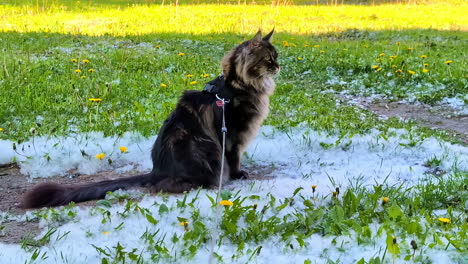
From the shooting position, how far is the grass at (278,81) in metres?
2.84

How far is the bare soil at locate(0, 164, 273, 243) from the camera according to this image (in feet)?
9.75

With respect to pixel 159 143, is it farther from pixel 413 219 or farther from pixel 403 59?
pixel 403 59

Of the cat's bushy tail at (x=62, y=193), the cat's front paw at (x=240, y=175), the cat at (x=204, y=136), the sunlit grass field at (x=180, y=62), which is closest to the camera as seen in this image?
the cat's bushy tail at (x=62, y=193)

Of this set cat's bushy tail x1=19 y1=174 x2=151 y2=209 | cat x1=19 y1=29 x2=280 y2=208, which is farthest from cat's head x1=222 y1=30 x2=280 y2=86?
cat's bushy tail x1=19 y1=174 x2=151 y2=209

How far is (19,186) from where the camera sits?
4094 mm

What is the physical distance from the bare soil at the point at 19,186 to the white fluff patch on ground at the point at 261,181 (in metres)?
0.10

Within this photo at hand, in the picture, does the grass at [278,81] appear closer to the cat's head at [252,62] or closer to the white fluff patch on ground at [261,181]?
the white fluff patch on ground at [261,181]

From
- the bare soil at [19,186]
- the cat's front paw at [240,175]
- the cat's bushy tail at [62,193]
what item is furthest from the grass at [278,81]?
the cat's front paw at [240,175]

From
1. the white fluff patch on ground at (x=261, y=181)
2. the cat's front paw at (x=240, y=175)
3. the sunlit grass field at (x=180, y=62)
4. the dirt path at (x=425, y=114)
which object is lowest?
the cat's front paw at (x=240, y=175)

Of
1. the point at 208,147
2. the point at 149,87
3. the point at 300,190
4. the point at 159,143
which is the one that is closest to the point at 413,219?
the point at 300,190

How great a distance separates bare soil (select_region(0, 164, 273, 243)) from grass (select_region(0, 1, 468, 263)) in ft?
0.55

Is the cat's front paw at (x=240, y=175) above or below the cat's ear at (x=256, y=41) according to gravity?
below

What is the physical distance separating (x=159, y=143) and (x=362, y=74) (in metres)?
5.86

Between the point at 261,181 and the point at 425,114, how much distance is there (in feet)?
13.1
